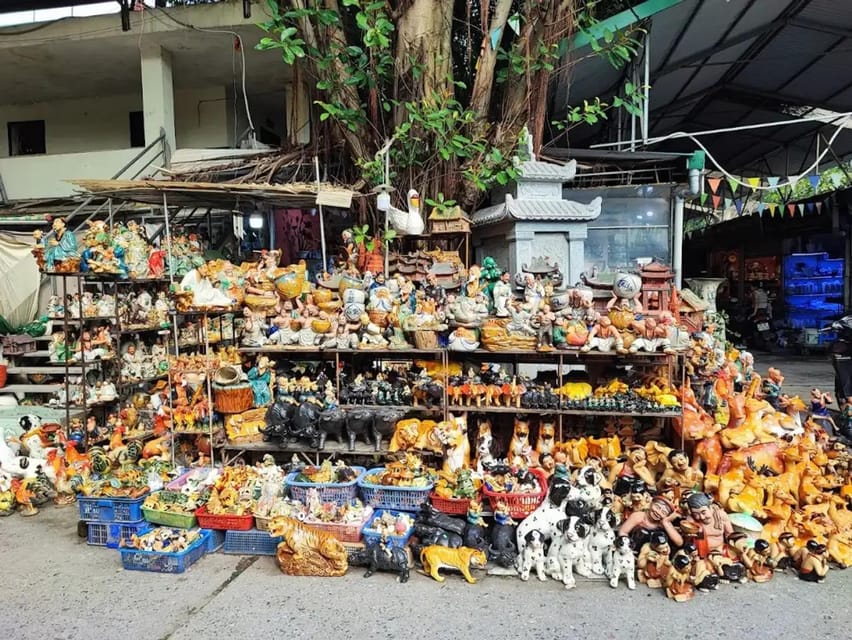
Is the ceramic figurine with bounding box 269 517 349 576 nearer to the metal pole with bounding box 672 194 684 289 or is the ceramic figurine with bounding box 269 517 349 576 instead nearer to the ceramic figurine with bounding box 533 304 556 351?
the ceramic figurine with bounding box 533 304 556 351

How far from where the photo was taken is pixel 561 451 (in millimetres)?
5422

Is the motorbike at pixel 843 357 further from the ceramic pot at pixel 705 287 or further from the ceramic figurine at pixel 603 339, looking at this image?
the ceramic figurine at pixel 603 339

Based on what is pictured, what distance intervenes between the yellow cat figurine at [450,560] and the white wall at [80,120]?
1322 cm

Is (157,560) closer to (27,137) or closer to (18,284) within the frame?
(18,284)

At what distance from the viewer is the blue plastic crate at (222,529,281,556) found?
454 centimetres

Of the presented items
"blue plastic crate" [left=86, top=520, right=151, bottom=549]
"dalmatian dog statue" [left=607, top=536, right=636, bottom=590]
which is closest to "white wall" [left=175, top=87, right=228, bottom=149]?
"blue plastic crate" [left=86, top=520, right=151, bottom=549]

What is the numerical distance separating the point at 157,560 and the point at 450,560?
2227 mm

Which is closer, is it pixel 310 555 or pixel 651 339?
pixel 310 555

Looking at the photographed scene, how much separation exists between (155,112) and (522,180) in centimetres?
744

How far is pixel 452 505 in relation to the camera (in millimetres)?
4672

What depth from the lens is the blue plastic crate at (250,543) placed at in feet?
14.9

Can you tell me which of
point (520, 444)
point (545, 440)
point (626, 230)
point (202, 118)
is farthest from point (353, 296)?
point (202, 118)

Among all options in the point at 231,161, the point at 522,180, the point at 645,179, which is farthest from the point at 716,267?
the point at 231,161

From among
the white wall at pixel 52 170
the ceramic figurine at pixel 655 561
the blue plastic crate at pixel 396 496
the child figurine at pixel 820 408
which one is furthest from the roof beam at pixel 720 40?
the white wall at pixel 52 170
